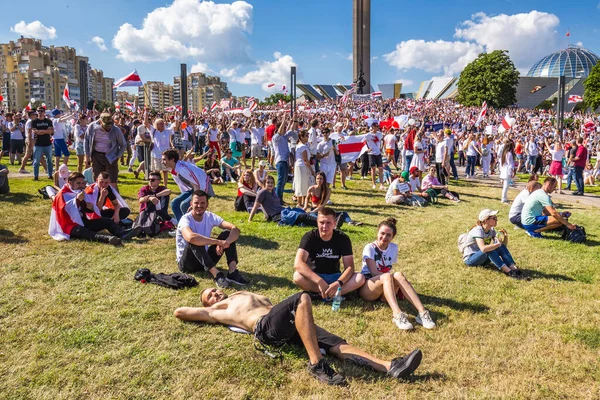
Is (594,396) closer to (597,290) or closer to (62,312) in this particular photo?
(597,290)

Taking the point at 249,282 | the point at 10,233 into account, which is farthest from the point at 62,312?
the point at 10,233

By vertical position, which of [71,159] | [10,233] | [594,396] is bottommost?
[594,396]

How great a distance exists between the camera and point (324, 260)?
5309mm

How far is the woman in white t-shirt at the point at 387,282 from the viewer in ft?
15.9

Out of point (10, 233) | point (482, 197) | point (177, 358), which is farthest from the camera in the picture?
point (482, 197)

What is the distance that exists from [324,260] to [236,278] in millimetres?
1249

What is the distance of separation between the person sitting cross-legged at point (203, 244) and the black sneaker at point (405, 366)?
257 centimetres

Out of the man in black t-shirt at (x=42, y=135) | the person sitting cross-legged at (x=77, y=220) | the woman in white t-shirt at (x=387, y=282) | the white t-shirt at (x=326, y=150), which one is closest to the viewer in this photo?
the woman in white t-shirt at (x=387, y=282)

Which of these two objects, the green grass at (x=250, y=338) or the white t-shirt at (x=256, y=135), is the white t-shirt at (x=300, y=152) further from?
the white t-shirt at (x=256, y=135)

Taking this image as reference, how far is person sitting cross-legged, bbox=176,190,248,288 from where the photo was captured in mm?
5867

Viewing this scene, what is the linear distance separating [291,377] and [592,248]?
21.9 ft

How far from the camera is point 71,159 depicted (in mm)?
18594

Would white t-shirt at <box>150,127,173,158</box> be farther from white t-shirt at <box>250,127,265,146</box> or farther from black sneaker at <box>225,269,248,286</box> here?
black sneaker at <box>225,269,248,286</box>

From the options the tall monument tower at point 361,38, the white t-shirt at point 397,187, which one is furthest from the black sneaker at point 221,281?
the tall monument tower at point 361,38
